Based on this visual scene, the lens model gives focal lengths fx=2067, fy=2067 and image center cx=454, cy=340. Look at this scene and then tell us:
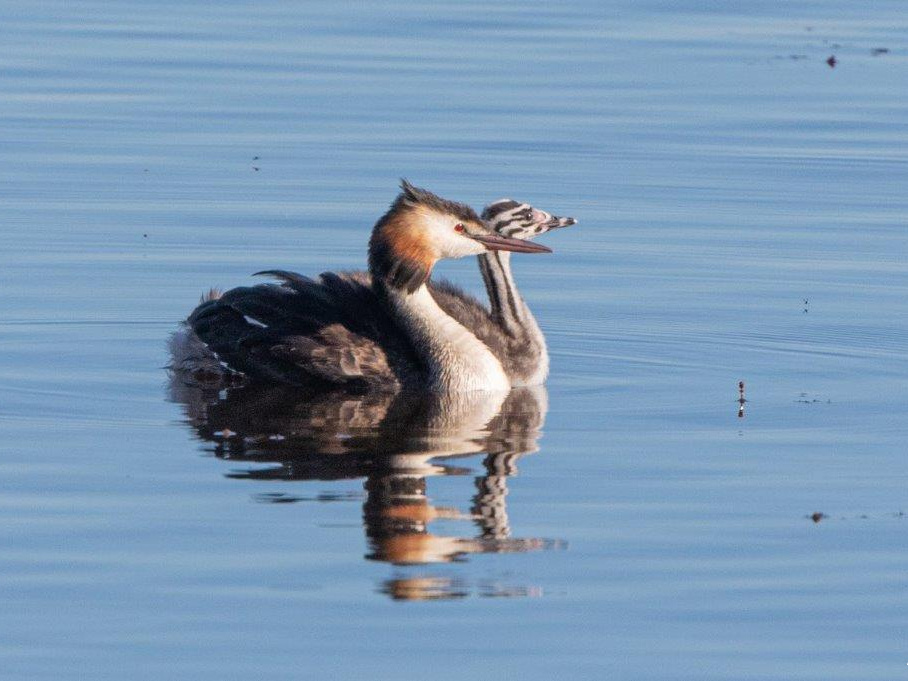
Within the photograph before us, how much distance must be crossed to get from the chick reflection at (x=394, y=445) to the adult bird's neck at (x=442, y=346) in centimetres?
10

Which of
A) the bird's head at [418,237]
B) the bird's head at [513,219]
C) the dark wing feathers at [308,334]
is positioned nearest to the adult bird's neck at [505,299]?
the bird's head at [513,219]

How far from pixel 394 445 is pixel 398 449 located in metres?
0.09

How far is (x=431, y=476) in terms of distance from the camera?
28.5ft

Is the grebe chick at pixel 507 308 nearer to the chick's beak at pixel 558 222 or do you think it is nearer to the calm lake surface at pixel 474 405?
the chick's beak at pixel 558 222

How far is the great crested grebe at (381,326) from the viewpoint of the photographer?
10633 mm

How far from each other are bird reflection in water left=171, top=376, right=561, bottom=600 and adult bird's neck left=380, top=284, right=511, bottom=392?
96 mm

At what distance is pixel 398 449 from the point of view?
9.22 m

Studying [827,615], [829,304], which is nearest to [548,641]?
[827,615]

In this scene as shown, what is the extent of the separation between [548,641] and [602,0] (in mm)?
18534

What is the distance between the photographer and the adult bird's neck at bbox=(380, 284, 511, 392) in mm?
10664

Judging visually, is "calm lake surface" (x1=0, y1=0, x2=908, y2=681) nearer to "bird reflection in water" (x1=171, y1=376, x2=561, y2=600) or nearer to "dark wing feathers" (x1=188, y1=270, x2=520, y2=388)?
"bird reflection in water" (x1=171, y1=376, x2=561, y2=600)

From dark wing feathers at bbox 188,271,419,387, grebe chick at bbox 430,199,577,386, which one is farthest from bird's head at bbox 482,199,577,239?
dark wing feathers at bbox 188,271,419,387

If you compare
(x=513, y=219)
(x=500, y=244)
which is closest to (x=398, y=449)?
(x=500, y=244)

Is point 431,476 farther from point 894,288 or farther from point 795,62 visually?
point 795,62
